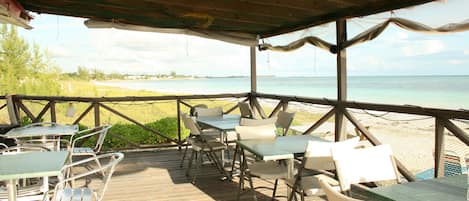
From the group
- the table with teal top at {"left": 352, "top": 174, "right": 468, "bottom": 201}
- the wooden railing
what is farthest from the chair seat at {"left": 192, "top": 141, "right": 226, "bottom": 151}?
the table with teal top at {"left": 352, "top": 174, "right": 468, "bottom": 201}

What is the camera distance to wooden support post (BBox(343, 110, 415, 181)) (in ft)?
11.8

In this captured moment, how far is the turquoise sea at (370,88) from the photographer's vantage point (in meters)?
26.2

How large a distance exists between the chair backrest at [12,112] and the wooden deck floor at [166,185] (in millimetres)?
1829

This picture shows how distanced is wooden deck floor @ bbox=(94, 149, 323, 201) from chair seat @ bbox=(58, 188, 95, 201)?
1.29 metres

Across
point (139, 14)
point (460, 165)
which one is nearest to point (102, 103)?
point (139, 14)

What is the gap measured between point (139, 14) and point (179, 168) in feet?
7.29

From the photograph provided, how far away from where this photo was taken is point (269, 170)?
3332mm

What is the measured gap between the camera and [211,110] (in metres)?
5.48

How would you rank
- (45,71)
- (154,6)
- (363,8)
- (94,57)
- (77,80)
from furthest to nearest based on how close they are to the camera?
(94,57), (77,80), (45,71), (154,6), (363,8)

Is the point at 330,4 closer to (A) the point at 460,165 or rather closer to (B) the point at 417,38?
(A) the point at 460,165

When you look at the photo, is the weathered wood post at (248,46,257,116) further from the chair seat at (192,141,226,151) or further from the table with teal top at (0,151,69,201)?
the table with teal top at (0,151,69,201)

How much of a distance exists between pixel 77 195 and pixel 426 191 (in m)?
2.14

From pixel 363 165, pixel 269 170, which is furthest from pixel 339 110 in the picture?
pixel 363 165

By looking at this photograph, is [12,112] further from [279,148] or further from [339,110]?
[339,110]
